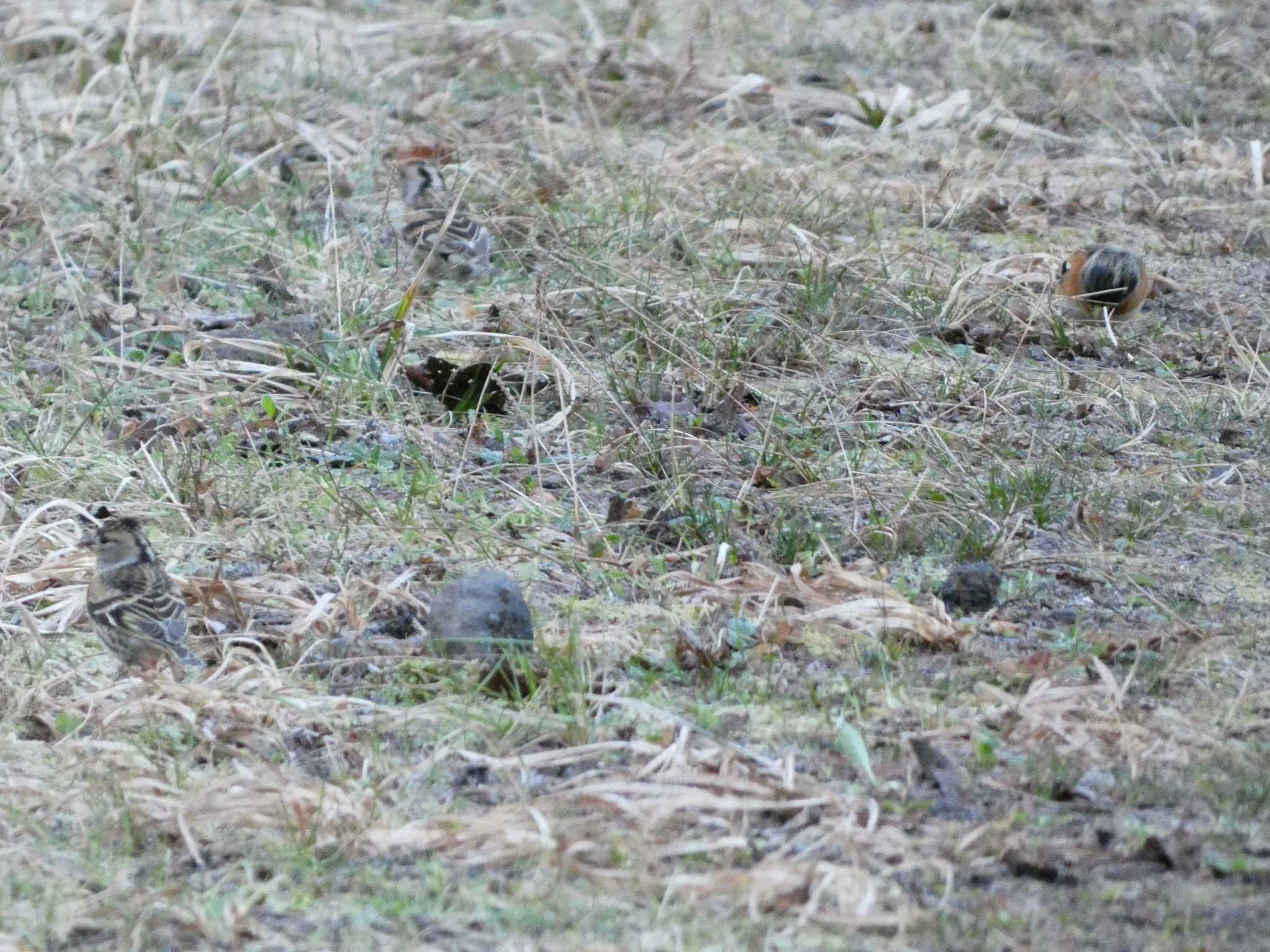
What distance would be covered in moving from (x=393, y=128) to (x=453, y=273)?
225cm

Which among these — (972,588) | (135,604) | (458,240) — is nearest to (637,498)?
(972,588)

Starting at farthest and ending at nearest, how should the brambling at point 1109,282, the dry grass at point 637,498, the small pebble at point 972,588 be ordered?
the brambling at point 1109,282 → the small pebble at point 972,588 → the dry grass at point 637,498

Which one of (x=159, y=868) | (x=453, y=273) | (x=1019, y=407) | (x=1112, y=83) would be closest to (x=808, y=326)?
(x=1019, y=407)

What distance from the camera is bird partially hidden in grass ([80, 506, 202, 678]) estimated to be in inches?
169

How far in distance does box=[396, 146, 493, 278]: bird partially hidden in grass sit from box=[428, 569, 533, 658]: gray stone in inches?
114

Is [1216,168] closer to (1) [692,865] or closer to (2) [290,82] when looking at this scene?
(2) [290,82]

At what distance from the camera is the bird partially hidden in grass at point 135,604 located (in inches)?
169

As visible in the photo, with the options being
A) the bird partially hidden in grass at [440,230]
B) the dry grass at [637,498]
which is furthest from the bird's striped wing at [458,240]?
the dry grass at [637,498]

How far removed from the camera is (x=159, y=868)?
348cm

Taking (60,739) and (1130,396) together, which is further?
(1130,396)

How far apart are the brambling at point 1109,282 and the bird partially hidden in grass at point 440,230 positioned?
248 cm

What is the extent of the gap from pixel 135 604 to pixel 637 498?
174 cm

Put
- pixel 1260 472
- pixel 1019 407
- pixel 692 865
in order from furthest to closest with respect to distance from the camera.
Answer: pixel 1019 407, pixel 1260 472, pixel 692 865

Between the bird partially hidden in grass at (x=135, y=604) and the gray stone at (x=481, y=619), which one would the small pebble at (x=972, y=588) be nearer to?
the gray stone at (x=481, y=619)
